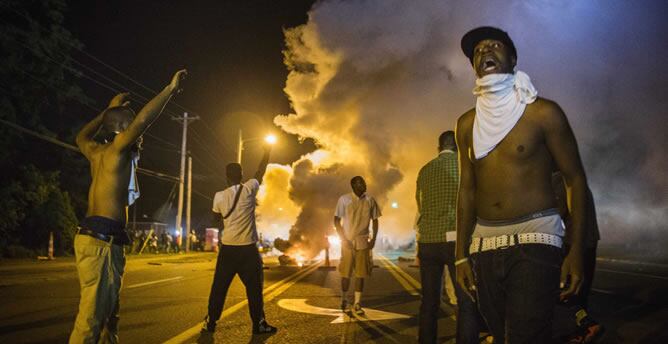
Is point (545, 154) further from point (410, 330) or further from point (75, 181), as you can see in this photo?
point (75, 181)

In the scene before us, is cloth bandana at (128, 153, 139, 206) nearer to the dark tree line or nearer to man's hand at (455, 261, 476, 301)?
man's hand at (455, 261, 476, 301)

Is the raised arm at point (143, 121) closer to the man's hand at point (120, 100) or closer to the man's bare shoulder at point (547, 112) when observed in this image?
the man's hand at point (120, 100)

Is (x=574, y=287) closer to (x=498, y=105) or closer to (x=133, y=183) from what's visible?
(x=498, y=105)

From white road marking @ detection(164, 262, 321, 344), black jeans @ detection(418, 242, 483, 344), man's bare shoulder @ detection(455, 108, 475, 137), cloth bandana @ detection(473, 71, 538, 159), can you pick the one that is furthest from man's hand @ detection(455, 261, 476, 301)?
white road marking @ detection(164, 262, 321, 344)

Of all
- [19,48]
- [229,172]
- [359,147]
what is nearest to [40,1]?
[19,48]

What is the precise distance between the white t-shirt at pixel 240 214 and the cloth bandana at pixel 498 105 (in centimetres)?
356

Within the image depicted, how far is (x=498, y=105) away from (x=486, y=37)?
0.44 metres

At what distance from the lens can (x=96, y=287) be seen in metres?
3.34

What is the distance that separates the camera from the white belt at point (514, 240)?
7.99 feet

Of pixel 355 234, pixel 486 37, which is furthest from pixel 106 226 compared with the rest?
pixel 355 234

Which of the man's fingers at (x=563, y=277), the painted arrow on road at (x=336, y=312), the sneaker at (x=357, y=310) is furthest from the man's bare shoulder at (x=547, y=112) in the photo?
the sneaker at (x=357, y=310)

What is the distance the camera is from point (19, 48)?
24719 mm

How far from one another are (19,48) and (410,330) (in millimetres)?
25816

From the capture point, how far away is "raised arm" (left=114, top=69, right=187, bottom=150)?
3383 millimetres
